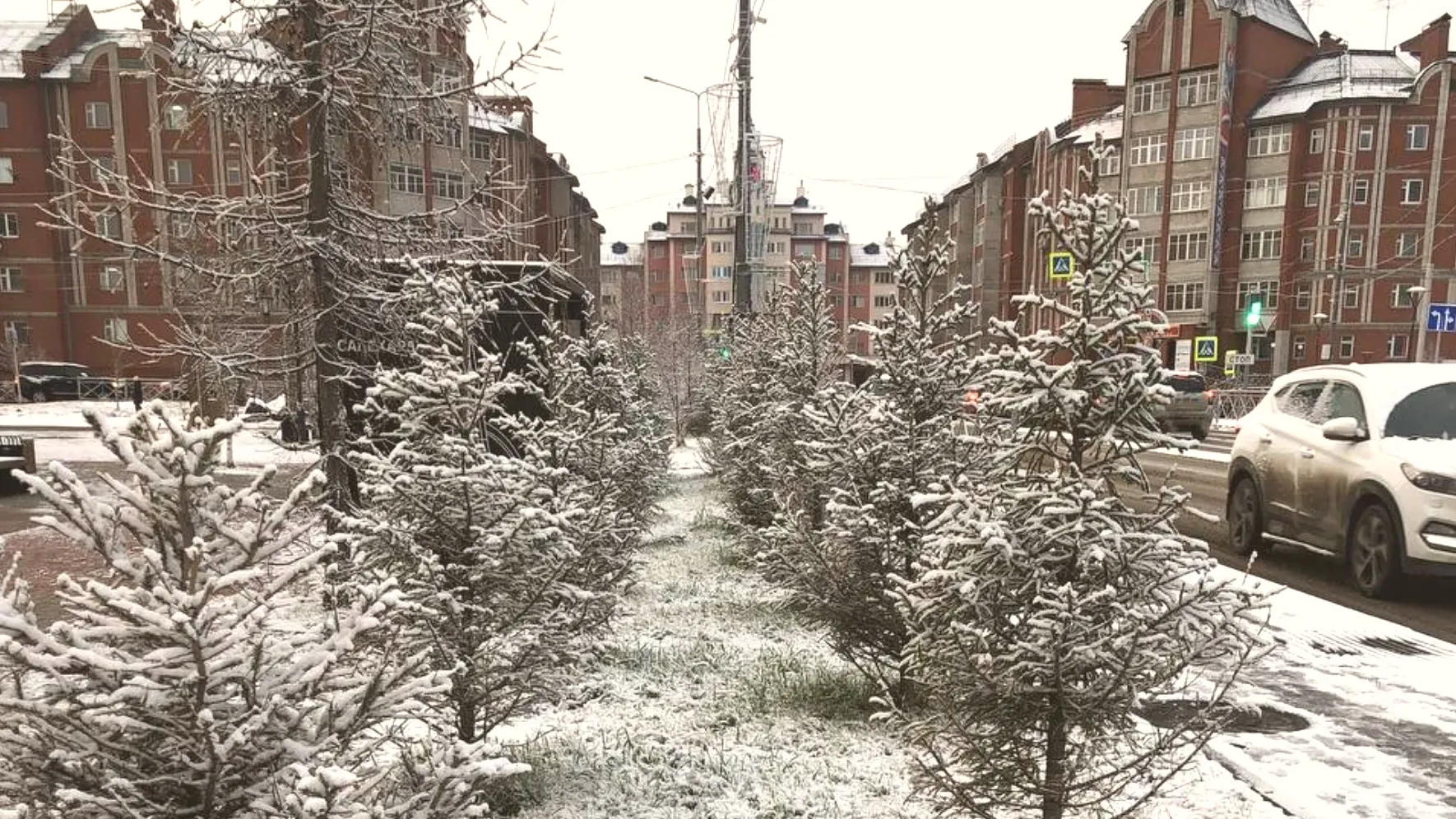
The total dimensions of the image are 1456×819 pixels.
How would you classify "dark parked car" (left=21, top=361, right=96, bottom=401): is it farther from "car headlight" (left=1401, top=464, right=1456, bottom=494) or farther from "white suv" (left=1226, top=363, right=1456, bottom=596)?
"car headlight" (left=1401, top=464, right=1456, bottom=494)

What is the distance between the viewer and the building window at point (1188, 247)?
150 ft

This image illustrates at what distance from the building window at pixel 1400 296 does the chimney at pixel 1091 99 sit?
1949 cm

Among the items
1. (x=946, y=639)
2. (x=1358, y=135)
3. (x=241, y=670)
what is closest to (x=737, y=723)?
(x=946, y=639)

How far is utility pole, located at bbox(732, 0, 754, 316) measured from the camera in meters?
14.1

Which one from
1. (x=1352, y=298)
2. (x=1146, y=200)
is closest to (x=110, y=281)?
(x=1146, y=200)

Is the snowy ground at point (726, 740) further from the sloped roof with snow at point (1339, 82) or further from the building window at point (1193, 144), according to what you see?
the sloped roof with snow at point (1339, 82)

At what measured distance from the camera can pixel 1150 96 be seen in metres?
46.8

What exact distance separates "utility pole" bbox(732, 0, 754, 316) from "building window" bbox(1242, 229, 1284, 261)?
43139 millimetres

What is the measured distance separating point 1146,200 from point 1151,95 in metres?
5.81

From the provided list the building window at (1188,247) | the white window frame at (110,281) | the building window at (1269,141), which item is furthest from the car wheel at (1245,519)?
the white window frame at (110,281)

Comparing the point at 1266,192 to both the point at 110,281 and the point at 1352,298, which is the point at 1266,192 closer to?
the point at 1352,298

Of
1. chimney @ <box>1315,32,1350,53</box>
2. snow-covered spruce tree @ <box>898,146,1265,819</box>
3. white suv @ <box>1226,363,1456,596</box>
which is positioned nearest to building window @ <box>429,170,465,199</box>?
white suv @ <box>1226,363,1456,596</box>

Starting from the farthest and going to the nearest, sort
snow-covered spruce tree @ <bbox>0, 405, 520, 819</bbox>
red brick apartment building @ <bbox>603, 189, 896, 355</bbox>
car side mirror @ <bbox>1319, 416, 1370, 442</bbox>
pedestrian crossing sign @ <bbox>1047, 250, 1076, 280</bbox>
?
red brick apartment building @ <bbox>603, 189, 896, 355</bbox>
car side mirror @ <bbox>1319, 416, 1370, 442</bbox>
pedestrian crossing sign @ <bbox>1047, 250, 1076, 280</bbox>
snow-covered spruce tree @ <bbox>0, 405, 520, 819</bbox>

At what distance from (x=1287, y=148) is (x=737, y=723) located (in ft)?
174
